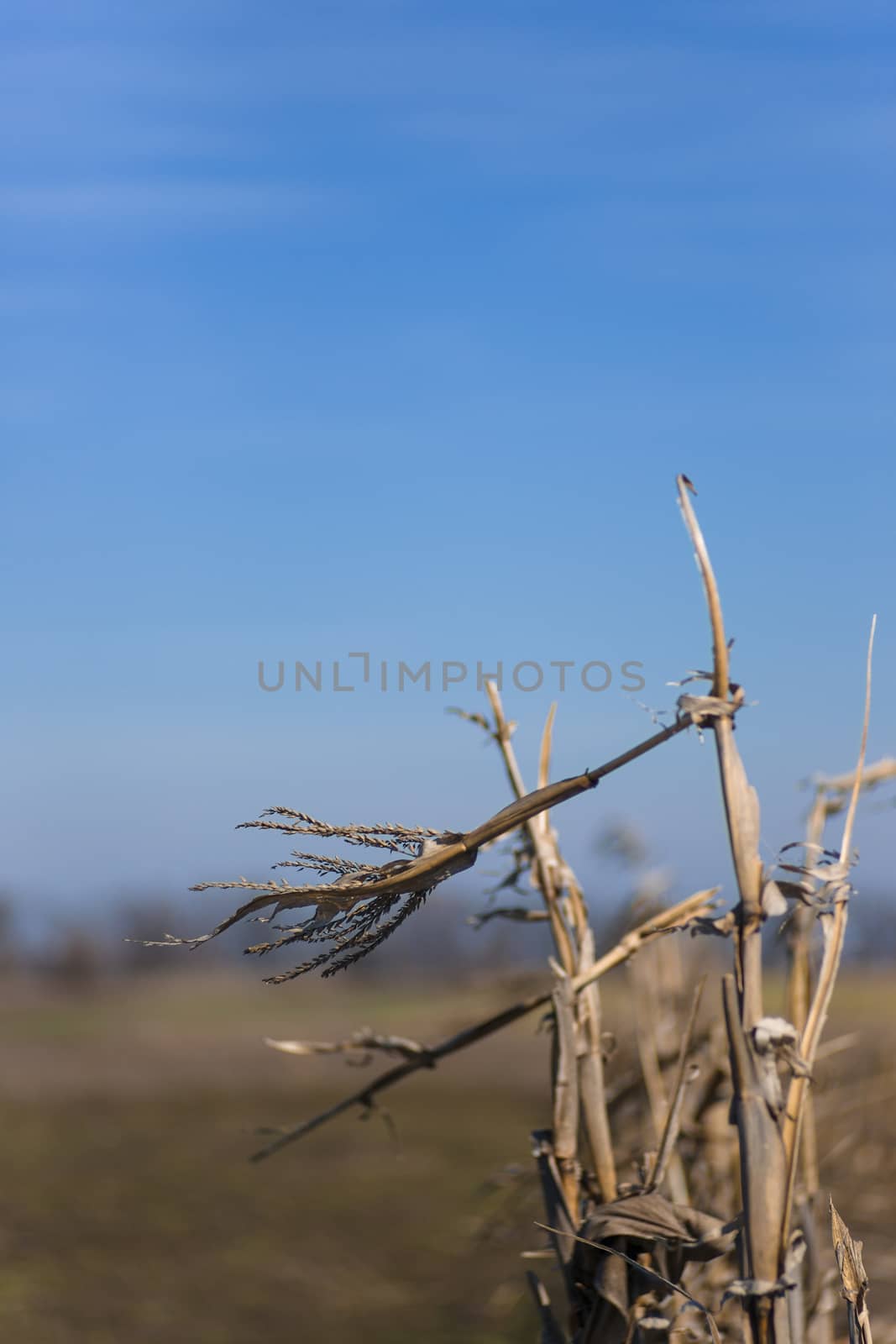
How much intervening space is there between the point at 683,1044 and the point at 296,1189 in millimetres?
6500

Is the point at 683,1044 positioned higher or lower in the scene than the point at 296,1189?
higher

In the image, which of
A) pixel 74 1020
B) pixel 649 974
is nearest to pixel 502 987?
pixel 649 974

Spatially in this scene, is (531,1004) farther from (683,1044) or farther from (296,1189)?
(296,1189)

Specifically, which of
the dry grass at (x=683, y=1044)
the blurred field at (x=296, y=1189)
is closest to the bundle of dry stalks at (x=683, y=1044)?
the dry grass at (x=683, y=1044)

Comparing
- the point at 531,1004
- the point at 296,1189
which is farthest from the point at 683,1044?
the point at 296,1189

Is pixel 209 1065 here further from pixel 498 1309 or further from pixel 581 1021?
pixel 581 1021

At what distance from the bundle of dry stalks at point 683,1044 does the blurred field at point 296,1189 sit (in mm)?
351

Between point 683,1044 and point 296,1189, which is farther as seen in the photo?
point 296,1189

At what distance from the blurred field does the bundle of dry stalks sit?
35cm

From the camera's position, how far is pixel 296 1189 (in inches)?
281

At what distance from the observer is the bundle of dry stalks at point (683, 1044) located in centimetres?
94

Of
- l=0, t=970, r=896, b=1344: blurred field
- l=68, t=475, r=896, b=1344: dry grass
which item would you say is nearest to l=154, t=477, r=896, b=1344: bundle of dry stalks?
l=68, t=475, r=896, b=1344: dry grass

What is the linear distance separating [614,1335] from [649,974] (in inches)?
51.3

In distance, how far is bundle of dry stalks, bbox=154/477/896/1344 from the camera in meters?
0.94
